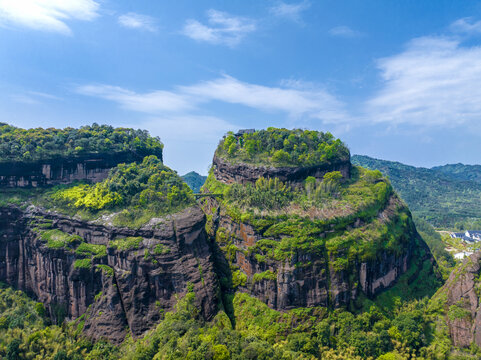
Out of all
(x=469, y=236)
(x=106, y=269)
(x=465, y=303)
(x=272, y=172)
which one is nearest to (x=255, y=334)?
(x=106, y=269)

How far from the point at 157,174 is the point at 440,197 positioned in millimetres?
196843

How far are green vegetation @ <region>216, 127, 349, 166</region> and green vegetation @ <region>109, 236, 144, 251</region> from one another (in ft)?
90.5

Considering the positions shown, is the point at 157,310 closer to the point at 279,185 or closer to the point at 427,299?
the point at 279,185

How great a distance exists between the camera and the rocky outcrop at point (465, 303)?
40.4 meters

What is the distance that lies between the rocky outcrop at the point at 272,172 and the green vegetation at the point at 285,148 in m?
1.13

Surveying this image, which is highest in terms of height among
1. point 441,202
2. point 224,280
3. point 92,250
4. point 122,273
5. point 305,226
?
point 441,202

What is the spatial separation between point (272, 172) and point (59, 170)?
41574 millimetres

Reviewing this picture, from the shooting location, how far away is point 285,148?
6188 centimetres

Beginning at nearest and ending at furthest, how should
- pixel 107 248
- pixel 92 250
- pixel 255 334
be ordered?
pixel 255 334, pixel 107 248, pixel 92 250

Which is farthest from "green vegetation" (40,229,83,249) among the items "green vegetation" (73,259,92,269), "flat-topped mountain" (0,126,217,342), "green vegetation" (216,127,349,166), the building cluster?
the building cluster

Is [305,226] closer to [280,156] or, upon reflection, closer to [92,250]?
[280,156]

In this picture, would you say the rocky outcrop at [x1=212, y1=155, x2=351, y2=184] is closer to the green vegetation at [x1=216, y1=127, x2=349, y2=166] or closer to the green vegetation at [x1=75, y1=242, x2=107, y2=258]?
the green vegetation at [x1=216, y1=127, x2=349, y2=166]

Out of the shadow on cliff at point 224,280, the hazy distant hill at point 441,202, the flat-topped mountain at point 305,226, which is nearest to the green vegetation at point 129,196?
the flat-topped mountain at point 305,226

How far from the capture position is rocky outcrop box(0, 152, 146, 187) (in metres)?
51.1
